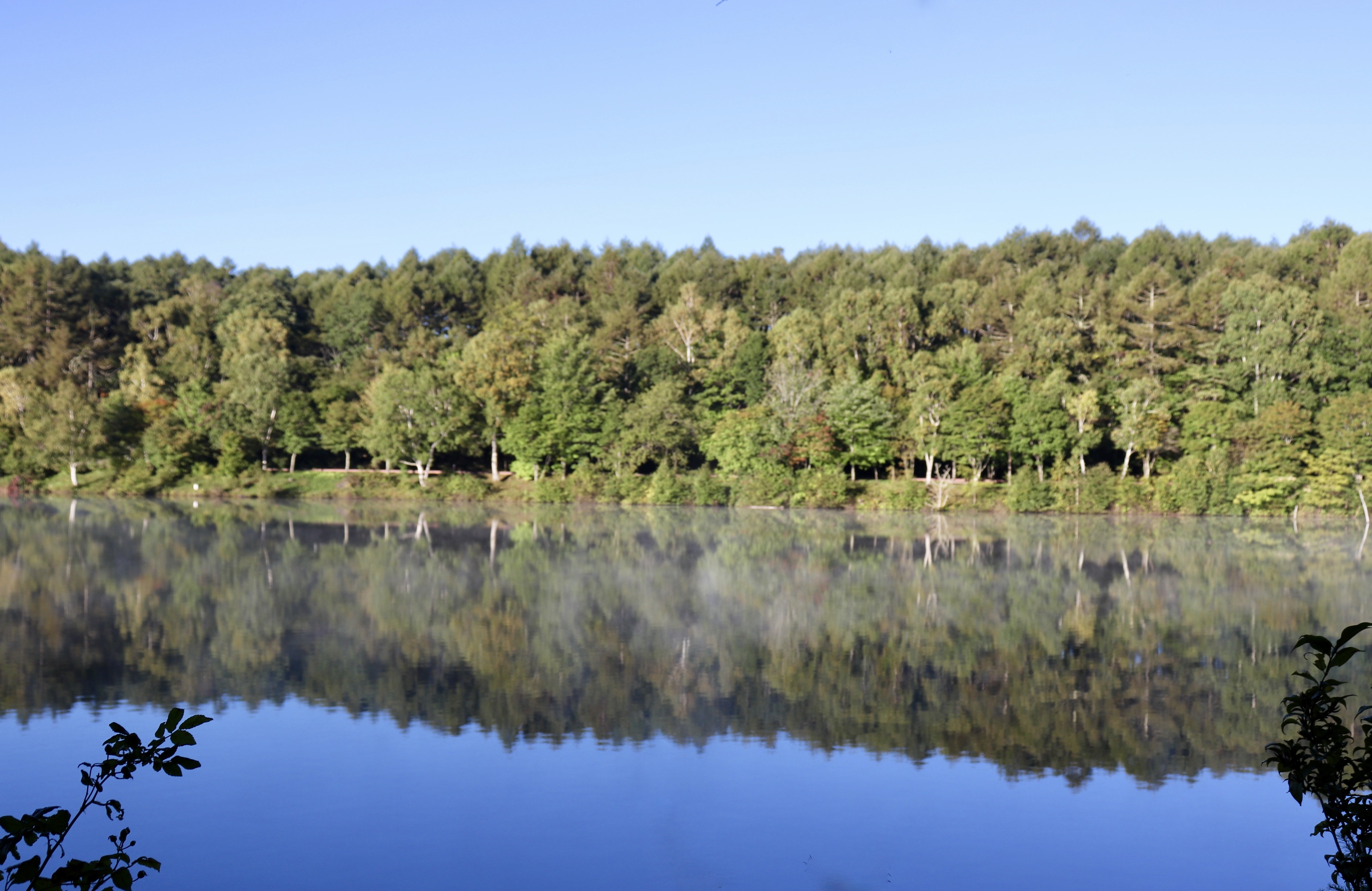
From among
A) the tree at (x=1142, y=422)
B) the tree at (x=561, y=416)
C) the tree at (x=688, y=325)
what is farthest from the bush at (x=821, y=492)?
the tree at (x=688, y=325)

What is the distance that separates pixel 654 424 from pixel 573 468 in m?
5.64

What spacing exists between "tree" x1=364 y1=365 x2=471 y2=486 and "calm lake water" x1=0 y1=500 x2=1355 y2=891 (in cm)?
2891

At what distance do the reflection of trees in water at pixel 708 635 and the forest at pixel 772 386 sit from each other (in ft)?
66.2

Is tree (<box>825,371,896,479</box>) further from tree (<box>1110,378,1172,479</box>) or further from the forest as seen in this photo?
tree (<box>1110,378,1172,479</box>)

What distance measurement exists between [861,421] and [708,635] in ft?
120

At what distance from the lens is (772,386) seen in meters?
55.1

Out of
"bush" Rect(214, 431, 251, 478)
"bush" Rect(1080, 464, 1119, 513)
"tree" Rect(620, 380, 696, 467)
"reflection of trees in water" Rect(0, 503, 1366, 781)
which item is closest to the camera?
"reflection of trees in water" Rect(0, 503, 1366, 781)

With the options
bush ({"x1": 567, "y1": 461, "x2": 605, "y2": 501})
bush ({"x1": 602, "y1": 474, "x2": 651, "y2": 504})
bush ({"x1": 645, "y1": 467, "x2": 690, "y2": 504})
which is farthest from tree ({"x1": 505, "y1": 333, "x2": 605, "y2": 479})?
bush ({"x1": 645, "y1": 467, "x2": 690, "y2": 504})

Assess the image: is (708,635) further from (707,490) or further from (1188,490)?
(1188,490)

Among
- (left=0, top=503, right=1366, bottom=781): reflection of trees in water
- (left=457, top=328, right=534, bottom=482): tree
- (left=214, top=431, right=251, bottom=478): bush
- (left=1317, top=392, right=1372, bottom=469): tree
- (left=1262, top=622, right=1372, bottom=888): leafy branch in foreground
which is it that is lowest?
(left=0, top=503, right=1366, bottom=781): reflection of trees in water

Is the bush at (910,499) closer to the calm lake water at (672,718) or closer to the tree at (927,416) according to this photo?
the tree at (927,416)

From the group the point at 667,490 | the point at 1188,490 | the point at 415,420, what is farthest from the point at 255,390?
the point at 1188,490

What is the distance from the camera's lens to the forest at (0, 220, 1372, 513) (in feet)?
156

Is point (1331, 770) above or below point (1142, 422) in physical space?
below
